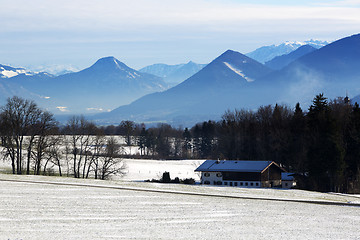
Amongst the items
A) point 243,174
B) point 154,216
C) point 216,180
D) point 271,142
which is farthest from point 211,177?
point 154,216

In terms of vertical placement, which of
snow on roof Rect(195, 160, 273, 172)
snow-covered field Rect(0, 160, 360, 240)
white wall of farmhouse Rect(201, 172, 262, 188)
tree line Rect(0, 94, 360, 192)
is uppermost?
tree line Rect(0, 94, 360, 192)

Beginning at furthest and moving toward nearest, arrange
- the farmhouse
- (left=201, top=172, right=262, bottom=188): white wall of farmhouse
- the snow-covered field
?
1. (left=201, top=172, right=262, bottom=188): white wall of farmhouse
2. the farmhouse
3. the snow-covered field

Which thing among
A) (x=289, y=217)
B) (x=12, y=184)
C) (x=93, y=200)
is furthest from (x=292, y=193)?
(x=12, y=184)

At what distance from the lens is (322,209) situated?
153 feet

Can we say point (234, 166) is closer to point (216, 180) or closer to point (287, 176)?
point (216, 180)

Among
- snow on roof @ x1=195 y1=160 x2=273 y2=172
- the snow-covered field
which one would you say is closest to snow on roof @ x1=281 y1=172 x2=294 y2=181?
snow on roof @ x1=195 y1=160 x2=273 y2=172

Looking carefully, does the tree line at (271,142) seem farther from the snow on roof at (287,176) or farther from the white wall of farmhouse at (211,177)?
the white wall of farmhouse at (211,177)

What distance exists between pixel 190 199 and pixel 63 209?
1385 cm

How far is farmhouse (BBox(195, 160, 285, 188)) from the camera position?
84.4 metres

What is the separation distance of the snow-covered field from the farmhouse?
28.9 m

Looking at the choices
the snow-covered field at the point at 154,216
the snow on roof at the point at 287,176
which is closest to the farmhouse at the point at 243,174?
the snow on roof at the point at 287,176

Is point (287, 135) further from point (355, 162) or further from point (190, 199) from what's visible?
point (190, 199)

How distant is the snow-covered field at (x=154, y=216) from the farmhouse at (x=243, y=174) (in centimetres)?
2892

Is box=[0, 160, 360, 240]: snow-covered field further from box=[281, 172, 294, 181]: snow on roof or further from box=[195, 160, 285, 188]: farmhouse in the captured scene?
box=[281, 172, 294, 181]: snow on roof
